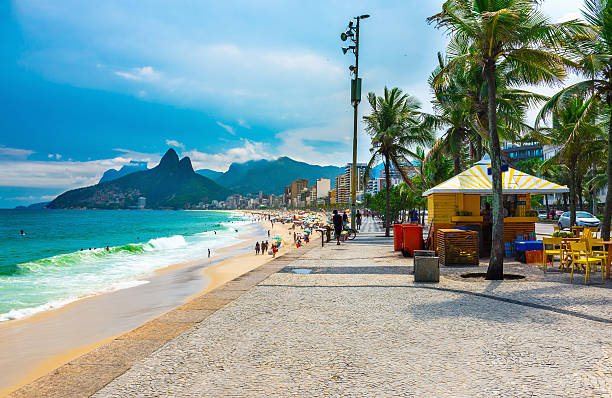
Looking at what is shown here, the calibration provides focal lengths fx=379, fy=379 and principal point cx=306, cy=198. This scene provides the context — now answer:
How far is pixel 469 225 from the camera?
13312 mm

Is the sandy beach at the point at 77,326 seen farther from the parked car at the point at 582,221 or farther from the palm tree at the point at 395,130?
the parked car at the point at 582,221

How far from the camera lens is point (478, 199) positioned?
14.2 m

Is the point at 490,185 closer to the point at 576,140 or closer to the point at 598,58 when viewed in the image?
the point at 598,58

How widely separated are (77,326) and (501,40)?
12.1m

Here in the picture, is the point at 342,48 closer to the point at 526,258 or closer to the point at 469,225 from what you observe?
the point at 469,225

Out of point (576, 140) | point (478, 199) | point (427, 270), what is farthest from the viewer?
point (576, 140)

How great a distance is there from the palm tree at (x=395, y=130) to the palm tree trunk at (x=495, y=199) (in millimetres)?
13919

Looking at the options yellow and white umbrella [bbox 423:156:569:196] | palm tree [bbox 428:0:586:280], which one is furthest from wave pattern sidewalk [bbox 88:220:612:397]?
yellow and white umbrella [bbox 423:156:569:196]

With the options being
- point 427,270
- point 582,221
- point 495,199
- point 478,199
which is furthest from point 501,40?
point 582,221

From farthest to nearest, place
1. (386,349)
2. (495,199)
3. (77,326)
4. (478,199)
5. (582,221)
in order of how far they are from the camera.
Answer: (582,221)
(478,199)
(77,326)
(495,199)
(386,349)

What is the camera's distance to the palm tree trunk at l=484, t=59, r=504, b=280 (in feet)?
28.5

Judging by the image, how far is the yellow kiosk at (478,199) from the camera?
12898 millimetres

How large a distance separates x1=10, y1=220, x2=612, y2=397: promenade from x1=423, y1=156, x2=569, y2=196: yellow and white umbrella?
5745 mm

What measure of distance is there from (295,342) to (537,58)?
27.6 ft
